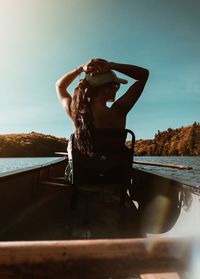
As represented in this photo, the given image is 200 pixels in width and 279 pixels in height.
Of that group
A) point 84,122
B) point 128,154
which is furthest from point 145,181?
point 84,122

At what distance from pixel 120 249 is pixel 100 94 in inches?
96.7

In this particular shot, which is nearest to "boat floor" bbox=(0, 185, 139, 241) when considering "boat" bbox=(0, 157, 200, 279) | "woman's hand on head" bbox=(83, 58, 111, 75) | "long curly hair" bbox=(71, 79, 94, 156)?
"boat" bbox=(0, 157, 200, 279)

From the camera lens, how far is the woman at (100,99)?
2891 mm

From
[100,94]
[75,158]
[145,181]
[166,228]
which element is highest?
[100,94]

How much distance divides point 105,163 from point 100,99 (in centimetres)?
81

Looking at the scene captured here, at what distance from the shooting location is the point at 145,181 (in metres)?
5.34

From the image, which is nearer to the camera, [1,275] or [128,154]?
[1,275]

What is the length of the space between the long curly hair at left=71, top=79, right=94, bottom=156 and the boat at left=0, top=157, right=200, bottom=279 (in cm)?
51

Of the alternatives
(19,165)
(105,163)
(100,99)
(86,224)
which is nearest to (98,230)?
(86,224)

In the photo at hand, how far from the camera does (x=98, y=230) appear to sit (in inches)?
125

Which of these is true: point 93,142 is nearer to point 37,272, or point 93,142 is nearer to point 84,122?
point 84,122

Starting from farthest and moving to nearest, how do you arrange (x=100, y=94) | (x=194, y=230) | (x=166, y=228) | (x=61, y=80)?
1. (x=61, y=80)
2. (x=166, y=228)
3. (x=100, y=94)
4. (x=194, y=230)

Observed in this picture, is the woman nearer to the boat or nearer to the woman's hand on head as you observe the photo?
the woman's hand on head

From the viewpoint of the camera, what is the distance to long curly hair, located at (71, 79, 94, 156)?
111 inches
